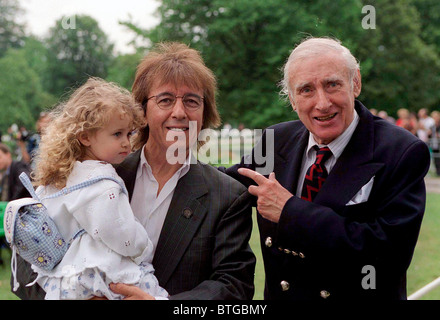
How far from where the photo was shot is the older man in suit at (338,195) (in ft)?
8.06

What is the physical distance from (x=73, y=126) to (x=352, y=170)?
1419mm

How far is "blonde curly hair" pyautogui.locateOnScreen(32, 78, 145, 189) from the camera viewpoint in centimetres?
252

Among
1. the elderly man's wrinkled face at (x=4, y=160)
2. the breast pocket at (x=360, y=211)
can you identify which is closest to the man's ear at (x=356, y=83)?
the breast pocket at (x=360, y=211)

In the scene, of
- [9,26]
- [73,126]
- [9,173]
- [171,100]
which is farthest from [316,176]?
[9,26]

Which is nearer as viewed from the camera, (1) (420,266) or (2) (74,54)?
(1) (420,266)

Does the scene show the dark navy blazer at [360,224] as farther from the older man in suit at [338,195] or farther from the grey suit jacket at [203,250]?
the grey suit jacket at [203,250]

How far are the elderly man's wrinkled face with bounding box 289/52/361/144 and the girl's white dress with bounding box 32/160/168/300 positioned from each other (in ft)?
3.46

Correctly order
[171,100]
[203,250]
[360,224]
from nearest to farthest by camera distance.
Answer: [360,224]
[203,250]
[171,100]

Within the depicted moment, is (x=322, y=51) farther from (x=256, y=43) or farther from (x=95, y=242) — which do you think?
(x=256, y=43)

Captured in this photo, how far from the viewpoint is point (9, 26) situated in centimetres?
5859

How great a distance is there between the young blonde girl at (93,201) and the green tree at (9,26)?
201ft

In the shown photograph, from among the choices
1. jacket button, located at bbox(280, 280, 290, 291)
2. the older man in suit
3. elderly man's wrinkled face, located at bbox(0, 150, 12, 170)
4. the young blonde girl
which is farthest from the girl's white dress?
elderly man's wrinkled face, located at bbox(0, 150, 12, 170)
